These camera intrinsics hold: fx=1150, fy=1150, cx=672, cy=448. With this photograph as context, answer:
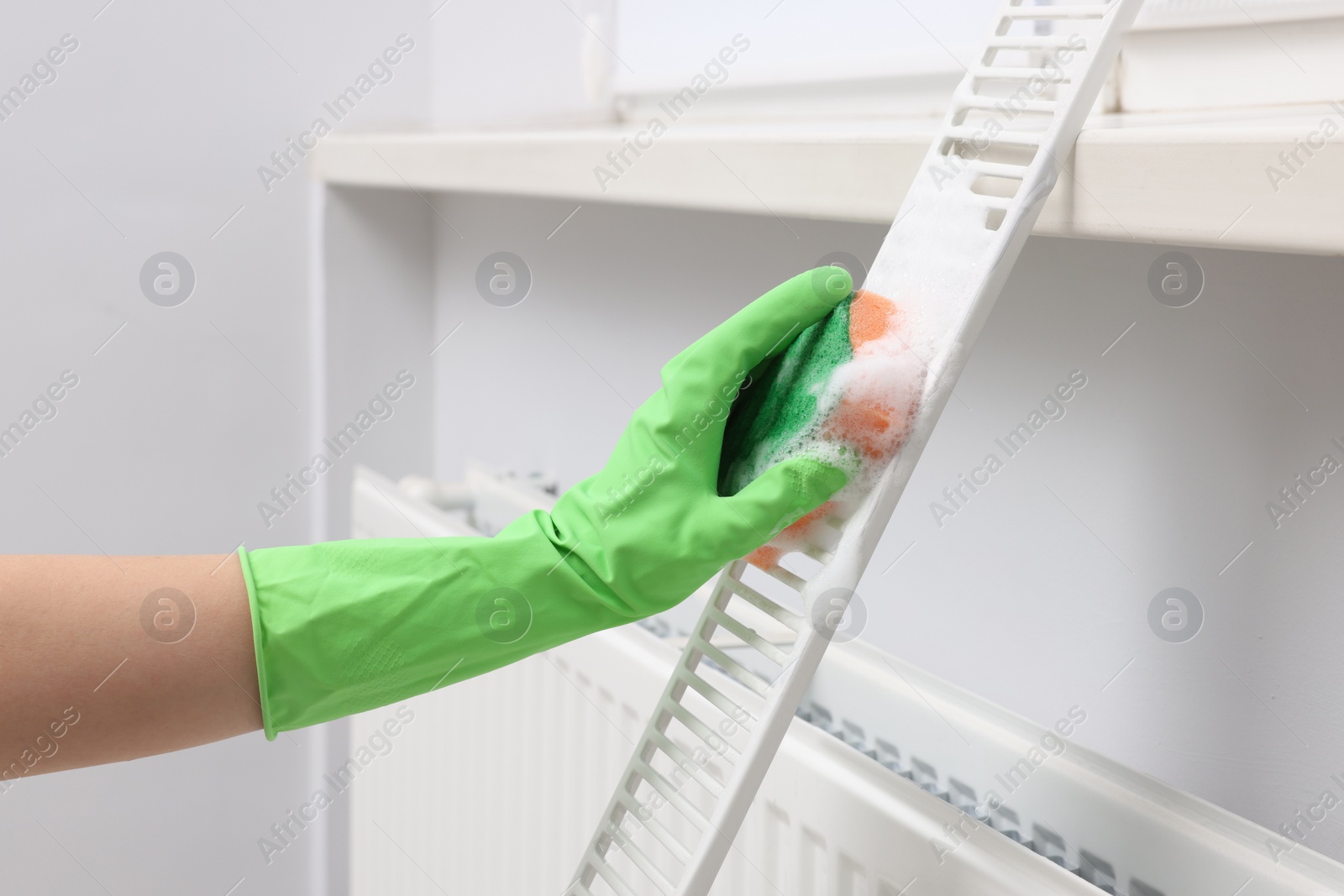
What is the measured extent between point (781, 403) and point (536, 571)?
0.42 feet

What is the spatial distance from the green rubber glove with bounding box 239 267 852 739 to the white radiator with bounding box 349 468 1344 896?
0.16 metres

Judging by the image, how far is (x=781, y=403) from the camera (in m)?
0.49

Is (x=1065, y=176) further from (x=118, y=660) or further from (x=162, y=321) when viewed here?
(x=162, y=321)

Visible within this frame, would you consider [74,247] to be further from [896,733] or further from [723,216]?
[896,733]

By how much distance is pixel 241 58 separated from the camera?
3.88 feet

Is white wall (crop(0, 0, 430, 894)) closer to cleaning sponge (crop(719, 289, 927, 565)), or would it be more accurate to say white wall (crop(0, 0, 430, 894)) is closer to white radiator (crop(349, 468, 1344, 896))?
white radiator (crop(349, 468, 1344, 896))

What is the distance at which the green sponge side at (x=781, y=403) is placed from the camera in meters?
0.47

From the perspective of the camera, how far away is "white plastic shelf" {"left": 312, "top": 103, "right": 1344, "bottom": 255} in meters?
0.38

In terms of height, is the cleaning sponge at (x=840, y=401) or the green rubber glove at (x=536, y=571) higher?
the cleaning sponge at (x=840, y=401)

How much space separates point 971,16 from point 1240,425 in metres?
0.30

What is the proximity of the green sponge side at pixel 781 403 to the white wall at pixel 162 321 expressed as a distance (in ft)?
2.73

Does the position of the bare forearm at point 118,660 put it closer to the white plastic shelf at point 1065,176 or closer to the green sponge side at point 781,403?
the green sponge side at point 781,403

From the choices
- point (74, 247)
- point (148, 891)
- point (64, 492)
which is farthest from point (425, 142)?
point (148, 891)

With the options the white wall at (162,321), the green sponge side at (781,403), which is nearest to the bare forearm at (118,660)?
the green sponge side at (781,403)
